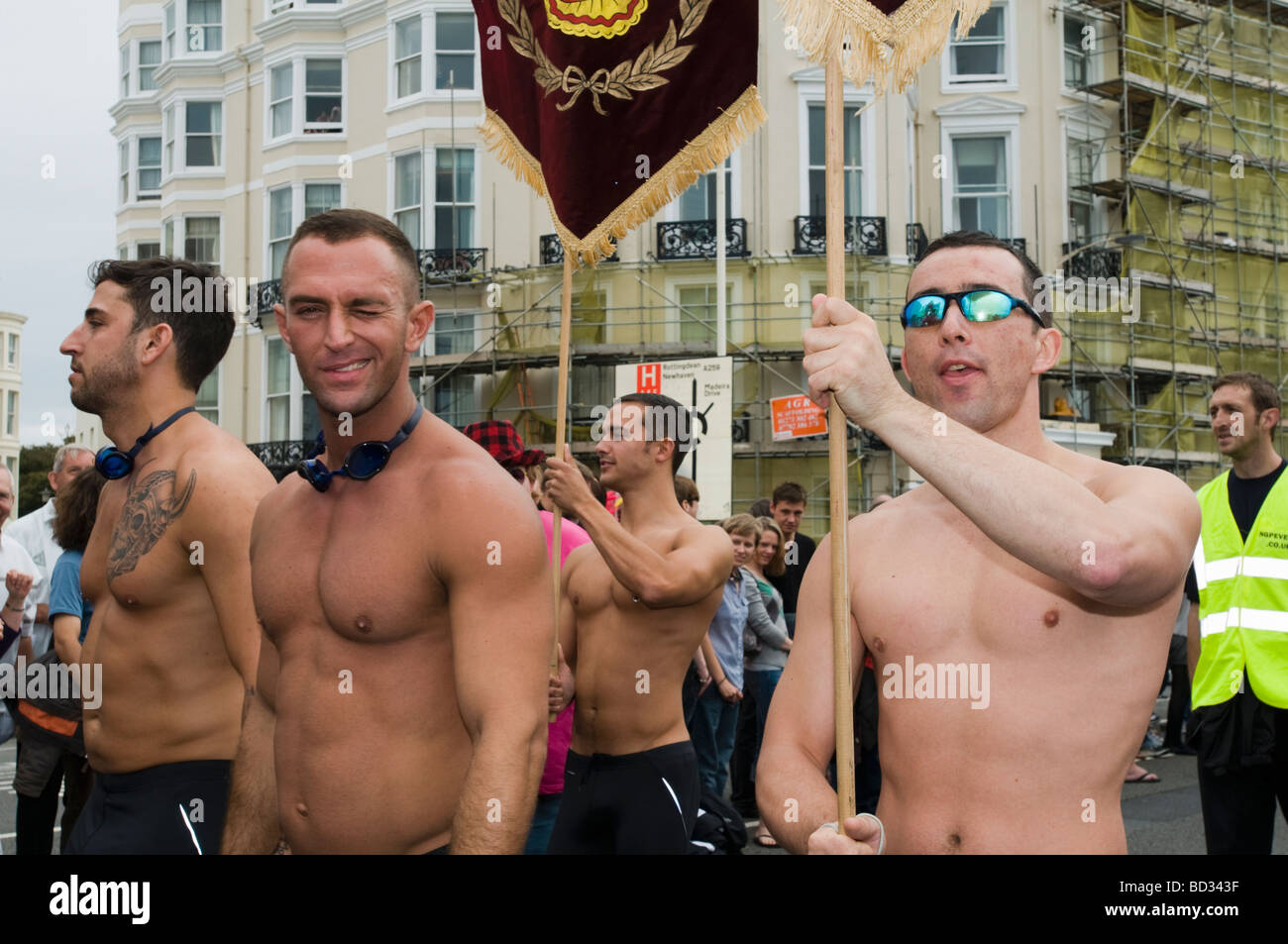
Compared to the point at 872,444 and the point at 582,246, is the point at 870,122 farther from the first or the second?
the point at 582,246

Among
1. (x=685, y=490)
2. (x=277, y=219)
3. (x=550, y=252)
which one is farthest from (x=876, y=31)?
(x=277, y=219)

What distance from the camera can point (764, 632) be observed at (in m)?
9.00

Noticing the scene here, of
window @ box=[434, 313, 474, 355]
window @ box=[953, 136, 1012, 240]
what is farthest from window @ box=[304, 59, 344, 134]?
window @ box=[953, 136, 1012, 240]

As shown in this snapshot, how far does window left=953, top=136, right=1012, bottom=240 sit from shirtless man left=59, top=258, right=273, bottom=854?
2429cm

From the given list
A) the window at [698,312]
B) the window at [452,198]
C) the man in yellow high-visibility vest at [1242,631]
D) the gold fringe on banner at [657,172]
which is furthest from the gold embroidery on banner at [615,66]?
the window at [452,198]

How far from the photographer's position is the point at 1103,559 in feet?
7.86

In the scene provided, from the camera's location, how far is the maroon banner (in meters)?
4.36

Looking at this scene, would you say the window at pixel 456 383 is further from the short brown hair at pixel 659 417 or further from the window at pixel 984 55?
the short brown hair at pixel 659 417

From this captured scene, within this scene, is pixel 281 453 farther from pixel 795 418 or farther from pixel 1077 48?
pixel 1077 48

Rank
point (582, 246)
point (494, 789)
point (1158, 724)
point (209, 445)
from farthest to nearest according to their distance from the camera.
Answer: point (1158, 724) < point (582, 246) < point (209, 445) < point (494, 789)

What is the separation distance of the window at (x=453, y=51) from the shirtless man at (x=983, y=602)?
25.3 metres

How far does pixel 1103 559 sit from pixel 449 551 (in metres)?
1.40
